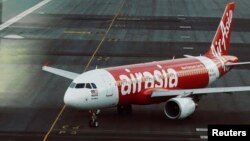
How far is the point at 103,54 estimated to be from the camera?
8238 centimetres

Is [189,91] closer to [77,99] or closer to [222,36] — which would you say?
[77,99]

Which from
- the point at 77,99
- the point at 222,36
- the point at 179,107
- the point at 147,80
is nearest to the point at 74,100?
the point at 77,99

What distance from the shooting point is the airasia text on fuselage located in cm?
5044

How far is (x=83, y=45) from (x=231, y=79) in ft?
86.5

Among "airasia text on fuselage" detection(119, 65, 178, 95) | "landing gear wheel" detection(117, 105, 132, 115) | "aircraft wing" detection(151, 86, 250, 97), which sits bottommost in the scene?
"landing gear wheel" detection(117, 105, 132, 115)

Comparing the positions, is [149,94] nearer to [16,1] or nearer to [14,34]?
[14,34]

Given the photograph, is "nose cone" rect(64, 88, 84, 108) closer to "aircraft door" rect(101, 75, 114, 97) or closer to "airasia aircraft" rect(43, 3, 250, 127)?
"airasia aircraft" rect(43, 3, 250, 127)

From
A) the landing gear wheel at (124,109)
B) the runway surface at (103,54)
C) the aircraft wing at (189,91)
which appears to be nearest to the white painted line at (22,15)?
the runway surface at (103,54)

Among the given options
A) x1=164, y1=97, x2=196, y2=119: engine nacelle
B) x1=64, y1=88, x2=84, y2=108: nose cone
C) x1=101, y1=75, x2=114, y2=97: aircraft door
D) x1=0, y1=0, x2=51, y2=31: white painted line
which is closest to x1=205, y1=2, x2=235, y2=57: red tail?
x1=164, y1=97, x2=196, y2=119: engine nacelle

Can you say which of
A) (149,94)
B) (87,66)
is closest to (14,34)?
(87,66)

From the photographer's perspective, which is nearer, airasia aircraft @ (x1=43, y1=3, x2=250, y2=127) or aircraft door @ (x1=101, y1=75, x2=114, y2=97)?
airasia aircraft @ (x1=43, y1=3, x2=250, y2=127)

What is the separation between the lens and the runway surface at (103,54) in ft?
162

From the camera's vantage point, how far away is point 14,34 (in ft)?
312

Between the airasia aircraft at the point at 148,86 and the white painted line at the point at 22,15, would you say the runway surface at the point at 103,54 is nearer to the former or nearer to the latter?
the white painted line at the point at 22,15
